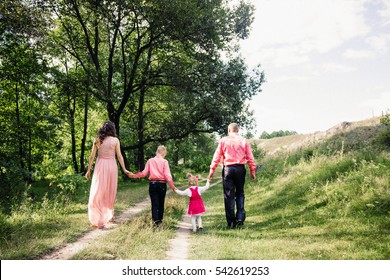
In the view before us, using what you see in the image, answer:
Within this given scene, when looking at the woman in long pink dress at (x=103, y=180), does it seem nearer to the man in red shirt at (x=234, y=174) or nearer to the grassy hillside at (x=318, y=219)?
the grassy hillside at (x=318, y=219)

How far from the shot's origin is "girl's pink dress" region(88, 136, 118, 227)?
812cm

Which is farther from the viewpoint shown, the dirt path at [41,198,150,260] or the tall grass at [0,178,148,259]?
the tall grass at [0,178,148,259]

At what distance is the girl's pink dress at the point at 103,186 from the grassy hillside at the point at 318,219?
7.88ft

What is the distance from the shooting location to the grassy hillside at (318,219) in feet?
18.4

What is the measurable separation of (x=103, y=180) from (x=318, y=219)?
5.26 metres

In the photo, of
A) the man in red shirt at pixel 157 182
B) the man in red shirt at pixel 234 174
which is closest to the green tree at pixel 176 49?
the man in red shirt at pixel 234 174

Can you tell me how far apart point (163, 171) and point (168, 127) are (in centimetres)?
1641

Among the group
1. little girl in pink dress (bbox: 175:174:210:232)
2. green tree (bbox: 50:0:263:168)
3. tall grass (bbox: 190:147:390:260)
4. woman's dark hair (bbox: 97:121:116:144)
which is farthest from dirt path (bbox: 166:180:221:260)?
green tree (bbox: 50:0:263:168)

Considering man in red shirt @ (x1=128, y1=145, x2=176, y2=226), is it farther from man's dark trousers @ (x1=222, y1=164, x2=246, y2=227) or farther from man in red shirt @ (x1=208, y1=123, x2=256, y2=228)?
man's dark trousers @ (x1=222, y1=164, x2=246, y2=227)

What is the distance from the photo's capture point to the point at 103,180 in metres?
8.19

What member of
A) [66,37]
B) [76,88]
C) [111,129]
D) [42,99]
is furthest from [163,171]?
[66,37]

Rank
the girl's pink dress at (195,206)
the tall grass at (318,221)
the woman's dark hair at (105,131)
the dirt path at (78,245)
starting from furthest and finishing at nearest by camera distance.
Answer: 1. the girl's pink dress at (195,206)
2. the woman's dark hair at (105,131)
3. the dirt path at (78,245)
4. the tall grass at (318,221)

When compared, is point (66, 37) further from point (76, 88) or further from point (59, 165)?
point (59, 165)
